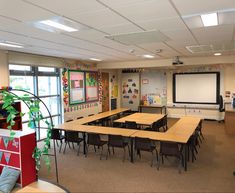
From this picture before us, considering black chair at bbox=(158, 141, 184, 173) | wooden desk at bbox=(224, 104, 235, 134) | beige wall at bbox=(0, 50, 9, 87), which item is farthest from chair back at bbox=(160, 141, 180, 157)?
beige wall at bbox=(0, 50, 9, 87)

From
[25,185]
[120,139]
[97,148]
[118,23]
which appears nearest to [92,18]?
[118,23]

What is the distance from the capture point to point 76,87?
838cm

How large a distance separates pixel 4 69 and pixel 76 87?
3.04 meters

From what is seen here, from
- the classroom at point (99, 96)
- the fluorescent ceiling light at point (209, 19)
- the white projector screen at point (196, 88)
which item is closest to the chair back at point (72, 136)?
the classroom at point (99, 96)

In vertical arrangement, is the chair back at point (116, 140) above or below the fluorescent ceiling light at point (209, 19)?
below

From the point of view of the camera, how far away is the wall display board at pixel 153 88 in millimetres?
11266

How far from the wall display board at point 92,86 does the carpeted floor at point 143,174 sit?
136 inches

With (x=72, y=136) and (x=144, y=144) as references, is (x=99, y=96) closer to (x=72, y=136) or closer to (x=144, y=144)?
(x=72, y=136)

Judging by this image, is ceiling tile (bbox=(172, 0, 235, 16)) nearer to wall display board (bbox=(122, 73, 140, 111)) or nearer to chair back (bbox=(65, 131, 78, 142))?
chair back (bbox=(65, 131, 78, 142))

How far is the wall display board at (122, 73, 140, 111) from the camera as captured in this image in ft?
38.8

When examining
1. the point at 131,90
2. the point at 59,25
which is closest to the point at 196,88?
the point at 131,90

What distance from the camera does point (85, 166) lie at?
5.05 m

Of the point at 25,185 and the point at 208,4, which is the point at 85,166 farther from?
the point at 208,4

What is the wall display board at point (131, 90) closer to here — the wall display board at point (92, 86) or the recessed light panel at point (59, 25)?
the wall display board at point (92, 86)
